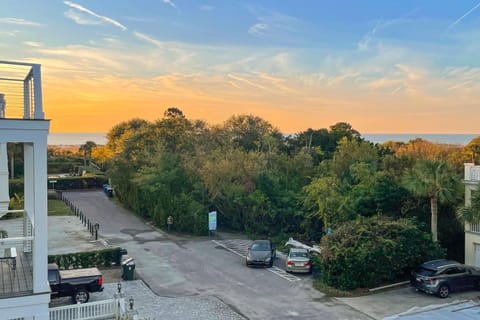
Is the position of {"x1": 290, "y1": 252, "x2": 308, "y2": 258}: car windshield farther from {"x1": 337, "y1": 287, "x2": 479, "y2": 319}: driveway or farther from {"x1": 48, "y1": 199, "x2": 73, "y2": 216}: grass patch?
{"x1": 48, "y1": 199, "x2": 73, "y2": 216}: grass patch

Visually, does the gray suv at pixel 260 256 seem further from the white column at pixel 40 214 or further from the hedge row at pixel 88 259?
the white column at pixel 40 214

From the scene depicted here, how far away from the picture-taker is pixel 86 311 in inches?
476

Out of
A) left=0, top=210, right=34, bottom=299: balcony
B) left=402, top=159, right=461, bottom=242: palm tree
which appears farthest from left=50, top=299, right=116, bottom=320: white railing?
left=402, top=159, right=461, bottom=242: palm tree

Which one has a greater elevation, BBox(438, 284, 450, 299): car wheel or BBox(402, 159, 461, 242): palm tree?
BBox(402, 159, 461, 242): palm tree

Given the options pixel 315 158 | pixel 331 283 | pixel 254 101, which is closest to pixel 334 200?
pixel 331 283

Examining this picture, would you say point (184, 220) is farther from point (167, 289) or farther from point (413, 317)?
point (413, 317)

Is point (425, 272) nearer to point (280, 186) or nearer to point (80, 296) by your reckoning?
point (80, 296)

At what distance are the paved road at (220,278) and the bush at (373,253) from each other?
4.38 ft

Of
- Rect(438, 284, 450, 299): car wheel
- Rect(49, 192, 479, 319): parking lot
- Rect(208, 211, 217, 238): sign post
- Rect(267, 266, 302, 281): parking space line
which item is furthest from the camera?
Rect(208, 211, 217, 238): sign post

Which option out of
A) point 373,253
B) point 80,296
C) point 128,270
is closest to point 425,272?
point 373,253

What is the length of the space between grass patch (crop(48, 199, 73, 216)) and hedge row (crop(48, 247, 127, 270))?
1464 centimetres

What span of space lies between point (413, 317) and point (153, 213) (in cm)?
2196

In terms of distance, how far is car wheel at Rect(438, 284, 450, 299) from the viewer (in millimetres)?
16594

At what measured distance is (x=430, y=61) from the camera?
92.3 feet
